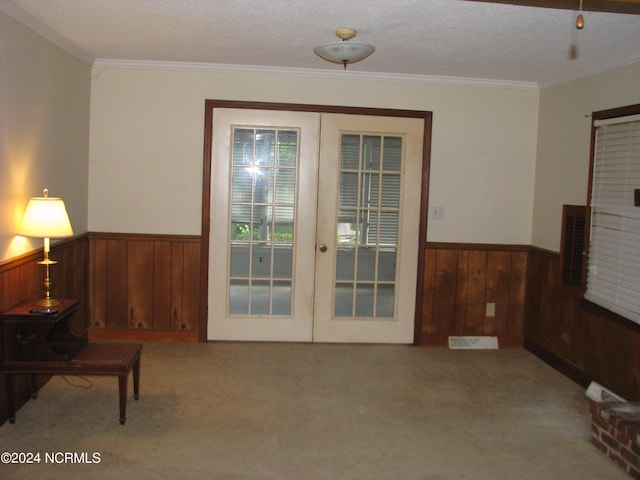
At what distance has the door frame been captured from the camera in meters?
4.86

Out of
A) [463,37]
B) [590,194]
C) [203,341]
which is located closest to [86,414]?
[203,341]

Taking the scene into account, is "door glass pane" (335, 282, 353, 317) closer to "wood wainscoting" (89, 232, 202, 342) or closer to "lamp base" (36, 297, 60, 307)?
"wood wainscoting" (89, 232, 202, 342)

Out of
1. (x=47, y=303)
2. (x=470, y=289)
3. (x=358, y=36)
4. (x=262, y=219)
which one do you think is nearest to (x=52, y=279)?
(x=47, y=303)

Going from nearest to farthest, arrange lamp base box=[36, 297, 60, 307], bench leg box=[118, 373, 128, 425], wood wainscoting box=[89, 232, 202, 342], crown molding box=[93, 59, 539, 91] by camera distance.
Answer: bench leg box=[118, 373, 128, 425] → lamp base box=[36, 297, 60, 307] → crown molding box=[93, 59, 539, 91] → wood wainscoting box=[89, 232, 202, 342]

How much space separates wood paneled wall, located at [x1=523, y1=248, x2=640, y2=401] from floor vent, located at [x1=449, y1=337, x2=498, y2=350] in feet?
1.01

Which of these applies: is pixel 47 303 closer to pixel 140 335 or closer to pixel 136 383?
pixel 136 383

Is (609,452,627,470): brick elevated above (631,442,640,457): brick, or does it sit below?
below

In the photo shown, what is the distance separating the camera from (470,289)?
5160mm

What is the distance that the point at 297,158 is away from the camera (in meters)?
4.93

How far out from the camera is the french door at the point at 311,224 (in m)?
4.92

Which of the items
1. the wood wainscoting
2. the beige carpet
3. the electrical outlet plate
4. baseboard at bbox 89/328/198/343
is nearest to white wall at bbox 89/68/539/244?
the wood wainscoting

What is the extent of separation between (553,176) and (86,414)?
379 centimetres

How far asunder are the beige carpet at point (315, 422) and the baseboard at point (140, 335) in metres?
0.24

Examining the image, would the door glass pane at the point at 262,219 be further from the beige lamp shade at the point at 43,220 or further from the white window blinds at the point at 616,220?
the white window blinds at the point at 616,220
